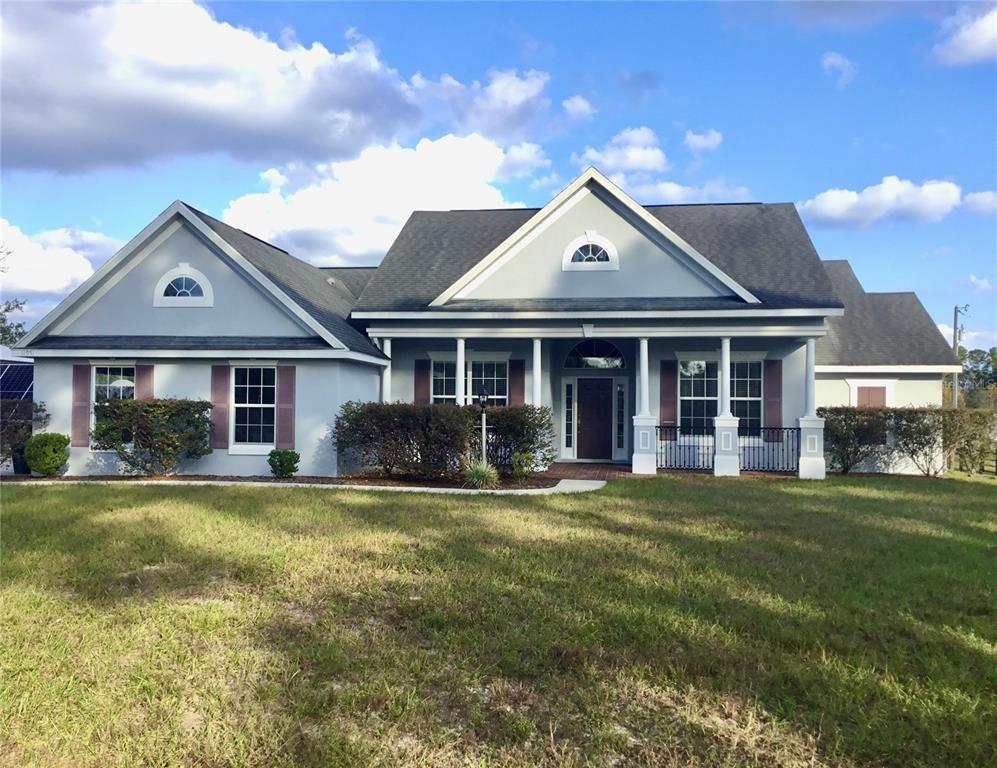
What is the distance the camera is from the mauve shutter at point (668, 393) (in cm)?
1736

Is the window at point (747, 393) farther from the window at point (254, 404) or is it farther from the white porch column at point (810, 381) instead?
the window at point (254, 404)

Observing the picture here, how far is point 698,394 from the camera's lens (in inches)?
686

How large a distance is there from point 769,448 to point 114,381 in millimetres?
14510

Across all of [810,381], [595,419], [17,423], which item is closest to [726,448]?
[810,381]

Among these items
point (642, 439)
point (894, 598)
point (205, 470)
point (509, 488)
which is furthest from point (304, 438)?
point (894, 598)

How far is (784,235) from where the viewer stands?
61.3 feet

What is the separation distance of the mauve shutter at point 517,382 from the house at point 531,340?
0.06m

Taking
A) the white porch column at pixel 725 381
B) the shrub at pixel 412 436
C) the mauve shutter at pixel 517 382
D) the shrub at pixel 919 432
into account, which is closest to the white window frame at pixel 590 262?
the mauve shutter at pixel 517 382

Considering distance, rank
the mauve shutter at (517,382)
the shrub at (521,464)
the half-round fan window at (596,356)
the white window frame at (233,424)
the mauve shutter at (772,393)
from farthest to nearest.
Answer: the half-round fan window at (596,356) < the mauve shutter at (517,382) < the mauve shutter at (772,393) < the white window frame at (233,424) < the shrub at (521,464)

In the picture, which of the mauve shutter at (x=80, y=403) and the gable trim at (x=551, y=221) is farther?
the gable trim at (x=551, y=221)

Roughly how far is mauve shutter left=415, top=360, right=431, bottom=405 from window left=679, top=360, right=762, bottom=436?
607cm

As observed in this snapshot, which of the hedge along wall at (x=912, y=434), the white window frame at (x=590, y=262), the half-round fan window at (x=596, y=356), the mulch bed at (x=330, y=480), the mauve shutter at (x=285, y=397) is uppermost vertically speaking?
the white window frame at (x=590, y=262)

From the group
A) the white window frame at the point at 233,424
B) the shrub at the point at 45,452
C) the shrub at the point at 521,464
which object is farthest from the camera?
the white window frame at the point at 233,424

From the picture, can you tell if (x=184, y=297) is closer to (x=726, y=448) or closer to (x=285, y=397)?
(x=285, y=397)
